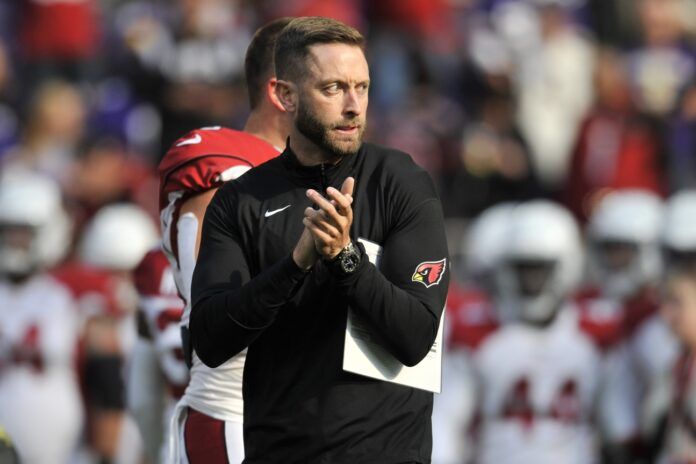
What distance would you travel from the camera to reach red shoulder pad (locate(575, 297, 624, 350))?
31.0ft

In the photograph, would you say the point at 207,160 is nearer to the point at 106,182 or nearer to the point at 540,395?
the point at 540,395

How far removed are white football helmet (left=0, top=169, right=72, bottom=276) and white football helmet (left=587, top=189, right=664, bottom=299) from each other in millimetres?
3546

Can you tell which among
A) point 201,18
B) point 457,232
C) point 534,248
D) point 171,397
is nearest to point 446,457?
point 534,248

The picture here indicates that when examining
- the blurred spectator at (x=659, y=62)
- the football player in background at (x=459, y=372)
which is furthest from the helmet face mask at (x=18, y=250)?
the blurred spectator at (x=659, y=62)

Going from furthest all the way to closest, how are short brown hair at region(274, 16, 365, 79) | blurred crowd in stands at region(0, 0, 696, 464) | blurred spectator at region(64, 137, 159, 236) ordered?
1. blurred spectator at region(64, 137, 159, 236)
2. blurred crowd in stands at region(0, 0, 696, 464)
3. short brown hair at region(274, 16, 365, 79)

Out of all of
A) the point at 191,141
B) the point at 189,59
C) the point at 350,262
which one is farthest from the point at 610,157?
the point at 350,262

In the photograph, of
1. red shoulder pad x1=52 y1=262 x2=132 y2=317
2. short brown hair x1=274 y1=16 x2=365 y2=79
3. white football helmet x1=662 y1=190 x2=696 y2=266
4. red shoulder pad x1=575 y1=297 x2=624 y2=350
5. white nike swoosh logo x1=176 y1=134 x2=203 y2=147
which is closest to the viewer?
short brown hair x1=274 y1=16 x2=365 y2=79

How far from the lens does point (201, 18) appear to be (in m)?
14.1

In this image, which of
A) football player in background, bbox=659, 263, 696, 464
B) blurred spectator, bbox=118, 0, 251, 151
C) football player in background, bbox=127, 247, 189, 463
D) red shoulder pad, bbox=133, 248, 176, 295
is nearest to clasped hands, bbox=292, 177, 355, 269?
football player in background, bbox=127, 247, 189, 463

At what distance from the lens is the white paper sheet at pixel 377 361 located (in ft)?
14.3

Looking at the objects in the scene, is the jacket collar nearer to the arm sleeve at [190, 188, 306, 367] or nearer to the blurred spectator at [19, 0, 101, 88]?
the arm sleeve at [190, 188, 306, 367]

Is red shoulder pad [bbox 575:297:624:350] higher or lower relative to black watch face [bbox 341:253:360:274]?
lower

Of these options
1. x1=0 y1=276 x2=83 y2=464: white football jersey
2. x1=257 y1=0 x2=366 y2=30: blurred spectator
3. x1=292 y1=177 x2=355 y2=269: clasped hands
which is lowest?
x1=0 y1=276 x2=83 y2=464: white football jersey

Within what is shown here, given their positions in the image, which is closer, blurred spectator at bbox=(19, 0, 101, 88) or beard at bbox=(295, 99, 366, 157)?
beard at bbox=(295, 99, 366, 157)
